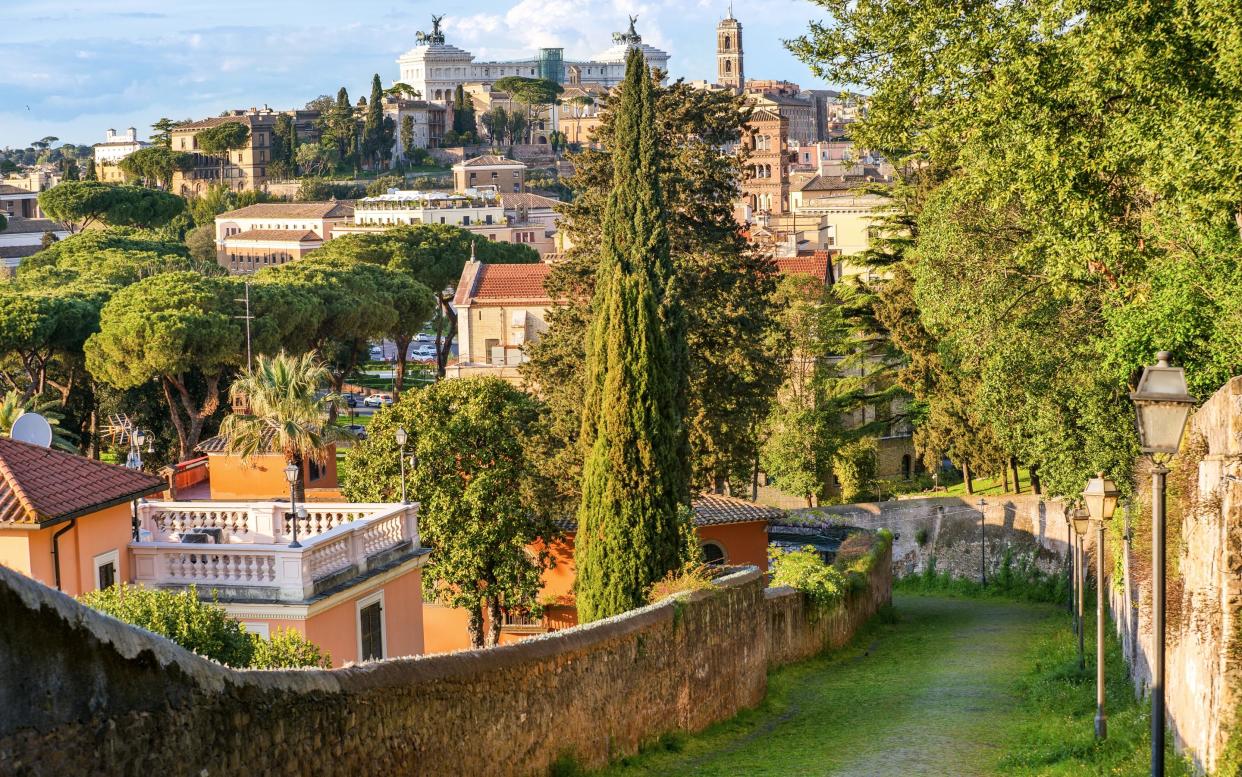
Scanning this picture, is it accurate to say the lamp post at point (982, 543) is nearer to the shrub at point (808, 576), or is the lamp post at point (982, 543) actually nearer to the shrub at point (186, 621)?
the shrub at point (808, 576)

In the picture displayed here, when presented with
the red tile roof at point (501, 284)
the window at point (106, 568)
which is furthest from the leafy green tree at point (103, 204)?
the window at point (106, 568)

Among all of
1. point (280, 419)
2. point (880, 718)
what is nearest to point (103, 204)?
point (280, 419)

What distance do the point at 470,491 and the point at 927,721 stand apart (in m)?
13.7

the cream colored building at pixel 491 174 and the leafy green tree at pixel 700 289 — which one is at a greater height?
the cream colored building at pixel 491 174

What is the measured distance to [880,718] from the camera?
16.0m

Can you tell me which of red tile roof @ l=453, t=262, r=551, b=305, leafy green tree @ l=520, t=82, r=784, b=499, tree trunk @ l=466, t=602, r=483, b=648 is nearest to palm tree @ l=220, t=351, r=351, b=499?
tree trunk @ l=466, t=602, r=483, b=648

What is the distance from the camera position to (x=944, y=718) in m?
15.9

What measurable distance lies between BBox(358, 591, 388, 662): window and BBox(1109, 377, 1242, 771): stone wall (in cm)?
882

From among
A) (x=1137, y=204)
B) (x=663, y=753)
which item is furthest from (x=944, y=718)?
(x=1137, y=204)

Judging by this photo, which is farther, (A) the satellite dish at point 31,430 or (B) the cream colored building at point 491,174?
(B) the cream colored building at point 491,174

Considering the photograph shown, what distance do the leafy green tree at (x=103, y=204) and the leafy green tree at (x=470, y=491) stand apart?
297 feet

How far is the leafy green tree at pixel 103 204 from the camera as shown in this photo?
113 metres

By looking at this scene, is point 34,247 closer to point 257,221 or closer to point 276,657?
point 257,221

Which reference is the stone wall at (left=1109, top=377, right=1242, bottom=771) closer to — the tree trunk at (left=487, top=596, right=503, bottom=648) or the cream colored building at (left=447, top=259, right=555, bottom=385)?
the tree trunk at (left=487, top=596, right=503, bottom=648)
